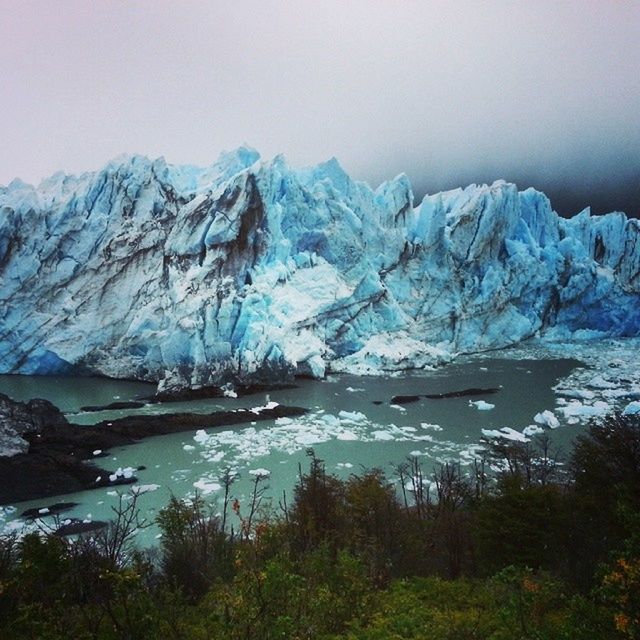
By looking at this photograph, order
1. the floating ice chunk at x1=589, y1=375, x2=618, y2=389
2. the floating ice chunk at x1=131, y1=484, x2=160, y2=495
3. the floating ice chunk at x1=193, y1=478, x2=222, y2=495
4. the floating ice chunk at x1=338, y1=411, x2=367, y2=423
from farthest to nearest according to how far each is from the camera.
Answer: the floating ice chunk at x1=589, y1=375, x2=618, y2=389 → the floating ice chunk at x1=338, y1=411, x2=367, y2=423 → the floating ice chunk at x1=131, y1=484, x2=160, y2=495 → the floating ice chunk at x1=193, y1=478, x2=222, y2=495

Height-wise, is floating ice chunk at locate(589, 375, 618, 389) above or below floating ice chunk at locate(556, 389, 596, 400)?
below

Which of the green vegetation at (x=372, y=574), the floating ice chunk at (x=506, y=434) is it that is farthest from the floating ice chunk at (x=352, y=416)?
the green vegetation at (x=372, y=574)

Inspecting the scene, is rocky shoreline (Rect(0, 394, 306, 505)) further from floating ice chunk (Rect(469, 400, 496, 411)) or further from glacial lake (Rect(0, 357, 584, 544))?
floating ice chunk (Rect(469, 400, 496, 411))

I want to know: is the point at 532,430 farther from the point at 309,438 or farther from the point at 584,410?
the point at 309,438

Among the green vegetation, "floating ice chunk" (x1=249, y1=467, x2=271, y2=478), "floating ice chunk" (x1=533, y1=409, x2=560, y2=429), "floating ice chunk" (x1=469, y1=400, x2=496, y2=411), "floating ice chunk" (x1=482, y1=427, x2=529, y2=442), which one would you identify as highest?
the green vegetation

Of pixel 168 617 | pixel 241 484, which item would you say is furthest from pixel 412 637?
pixel 241 484

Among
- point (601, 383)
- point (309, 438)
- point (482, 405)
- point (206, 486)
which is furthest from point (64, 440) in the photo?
point (601, 383)

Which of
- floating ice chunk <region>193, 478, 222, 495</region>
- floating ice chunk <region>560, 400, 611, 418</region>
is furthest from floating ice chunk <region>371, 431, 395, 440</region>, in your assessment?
floating ice chunk <region>560, 400, 611, 418</region>
